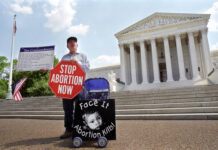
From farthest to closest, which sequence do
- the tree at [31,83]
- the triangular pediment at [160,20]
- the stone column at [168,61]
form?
the tree at [31,83]
the stone column at [168,61]
the triangular pediment at [160,20]

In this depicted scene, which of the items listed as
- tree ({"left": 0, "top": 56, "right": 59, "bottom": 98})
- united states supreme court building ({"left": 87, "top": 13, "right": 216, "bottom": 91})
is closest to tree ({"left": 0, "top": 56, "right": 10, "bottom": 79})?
tree ({"left": 0, "top": 56, "right": 59, "bottom": 98})

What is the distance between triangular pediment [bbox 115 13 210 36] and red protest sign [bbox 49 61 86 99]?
24.7 meters

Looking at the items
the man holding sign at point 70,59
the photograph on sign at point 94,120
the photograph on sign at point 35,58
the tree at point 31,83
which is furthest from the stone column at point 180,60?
the tree at point 31,83

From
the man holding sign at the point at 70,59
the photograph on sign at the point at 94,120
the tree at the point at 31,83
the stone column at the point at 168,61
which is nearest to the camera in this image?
the photograph on sign at the point at 94,120

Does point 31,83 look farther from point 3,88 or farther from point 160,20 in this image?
point 160,20

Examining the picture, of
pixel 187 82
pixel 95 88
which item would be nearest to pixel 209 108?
pixel 95 88

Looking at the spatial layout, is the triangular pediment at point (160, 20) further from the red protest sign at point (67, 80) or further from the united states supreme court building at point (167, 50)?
the red protest sign at point (67, 80)

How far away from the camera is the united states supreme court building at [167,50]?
22119 mm

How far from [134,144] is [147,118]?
4113 millimetres

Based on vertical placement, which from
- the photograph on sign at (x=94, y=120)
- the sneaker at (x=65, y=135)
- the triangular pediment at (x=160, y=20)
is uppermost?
the triangular pediment at (x=160, y=20)

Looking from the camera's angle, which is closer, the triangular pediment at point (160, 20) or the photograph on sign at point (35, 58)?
the photograph on sign at point (35, 58)

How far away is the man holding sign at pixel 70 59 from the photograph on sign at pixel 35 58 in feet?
0.86

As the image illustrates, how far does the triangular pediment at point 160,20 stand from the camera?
2298 centimetres

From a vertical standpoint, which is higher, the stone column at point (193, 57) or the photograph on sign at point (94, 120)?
the stone column at point (193, 57)
